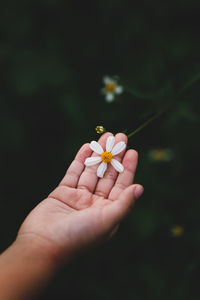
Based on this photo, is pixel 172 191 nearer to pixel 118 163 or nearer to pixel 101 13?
pixel 118 163

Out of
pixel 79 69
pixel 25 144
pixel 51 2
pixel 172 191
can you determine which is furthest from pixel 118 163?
pixel 51 2

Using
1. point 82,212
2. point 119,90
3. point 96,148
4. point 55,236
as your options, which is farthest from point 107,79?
point 55,236

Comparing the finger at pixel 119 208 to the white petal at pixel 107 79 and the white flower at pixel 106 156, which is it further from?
the white petal at pixel 107 79

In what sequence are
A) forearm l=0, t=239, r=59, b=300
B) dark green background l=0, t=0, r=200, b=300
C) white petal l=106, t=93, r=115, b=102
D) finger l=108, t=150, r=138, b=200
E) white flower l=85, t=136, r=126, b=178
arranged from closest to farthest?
forearm l=0, t=239, r=59, b=300, finger l=108, t=150, r=138, b=200, white flower l=85, t=136, r=126, b=178, dark green background l=0, t=0, r=200, b=300, white petal l=106, t=93, r=115, b=102

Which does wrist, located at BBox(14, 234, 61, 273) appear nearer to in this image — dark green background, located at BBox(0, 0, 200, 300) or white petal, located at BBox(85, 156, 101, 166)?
white petal, located at BBox(85, 156, 101, 166)

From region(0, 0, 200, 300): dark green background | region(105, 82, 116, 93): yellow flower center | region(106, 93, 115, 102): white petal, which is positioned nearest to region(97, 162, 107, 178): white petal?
region(0, 0, 200, 300): dark green background

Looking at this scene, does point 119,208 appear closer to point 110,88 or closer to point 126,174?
point 126,174
